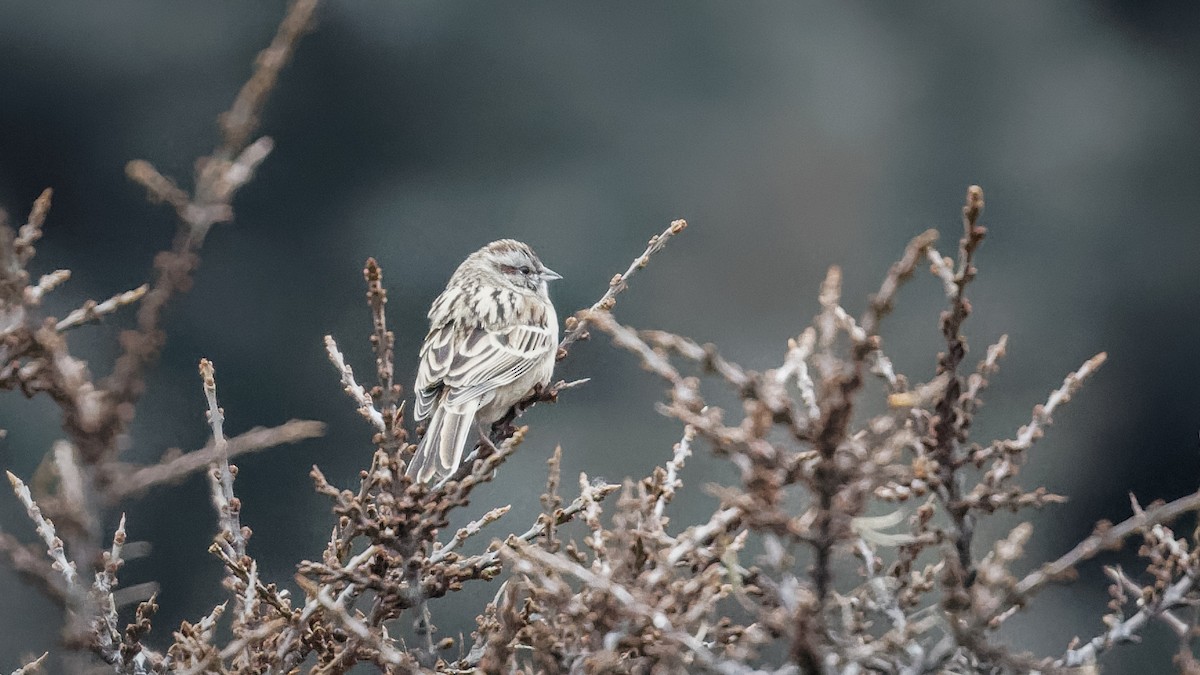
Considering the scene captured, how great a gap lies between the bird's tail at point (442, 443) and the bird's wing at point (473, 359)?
65 mm

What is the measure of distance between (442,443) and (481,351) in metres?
0.70

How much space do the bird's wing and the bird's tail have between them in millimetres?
65

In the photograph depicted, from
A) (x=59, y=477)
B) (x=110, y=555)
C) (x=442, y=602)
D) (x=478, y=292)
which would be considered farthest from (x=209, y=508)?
(x=59, y=477)

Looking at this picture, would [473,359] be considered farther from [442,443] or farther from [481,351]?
[442,443]

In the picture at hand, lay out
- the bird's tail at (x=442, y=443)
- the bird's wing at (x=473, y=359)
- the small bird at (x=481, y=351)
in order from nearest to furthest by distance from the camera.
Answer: the bird's tail at (x=442, y=443)
the small bird at (x=481, y=351)
the bird's wing at (x=473, y=359)

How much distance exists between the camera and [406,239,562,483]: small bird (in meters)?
4.37

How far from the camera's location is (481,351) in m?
4.80

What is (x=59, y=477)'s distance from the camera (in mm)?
1736

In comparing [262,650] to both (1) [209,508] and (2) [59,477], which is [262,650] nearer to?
(2) [59,477]

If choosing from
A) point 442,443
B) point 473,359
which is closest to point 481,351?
point 473,359

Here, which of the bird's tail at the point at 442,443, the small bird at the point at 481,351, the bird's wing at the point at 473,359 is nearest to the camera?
the bird's tail at the point at 442,443

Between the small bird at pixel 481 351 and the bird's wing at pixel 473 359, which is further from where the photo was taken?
the bird's wing at pixel 473 359

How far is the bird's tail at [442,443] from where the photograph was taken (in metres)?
3.93

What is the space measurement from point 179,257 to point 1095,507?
21.1ft
